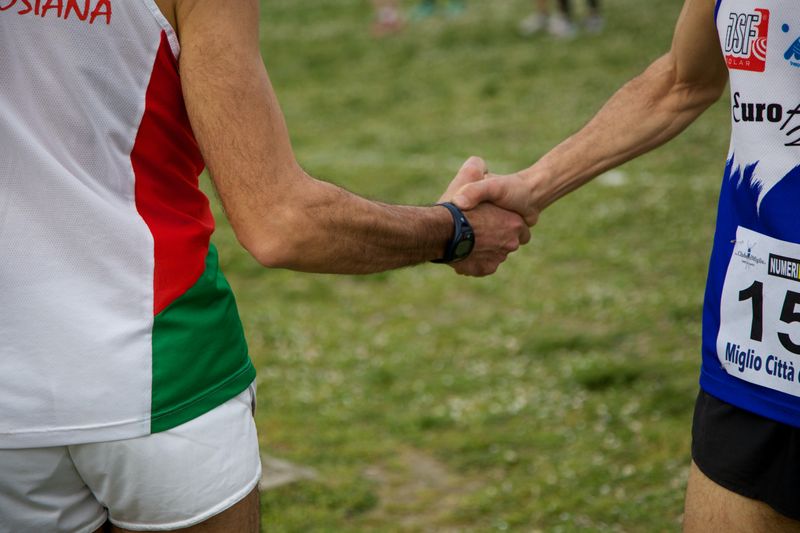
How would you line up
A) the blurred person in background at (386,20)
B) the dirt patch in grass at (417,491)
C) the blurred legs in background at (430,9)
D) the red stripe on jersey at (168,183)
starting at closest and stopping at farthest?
the red stripe on jersey at (168,183) < the dirt patch in grass at (417,491) < the blurred person in background at (386,20) < the blurred legs in background at (430,9)

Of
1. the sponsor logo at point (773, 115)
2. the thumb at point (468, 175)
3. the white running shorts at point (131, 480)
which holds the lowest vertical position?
the white running shorts at point (131, 480)

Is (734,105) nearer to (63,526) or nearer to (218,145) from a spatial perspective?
(218,145)

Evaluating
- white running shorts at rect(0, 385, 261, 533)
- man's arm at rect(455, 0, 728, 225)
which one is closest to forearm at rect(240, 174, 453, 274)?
white running shorts at rect(0, 385, 261, 533)

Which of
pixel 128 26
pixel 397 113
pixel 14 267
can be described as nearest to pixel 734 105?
pixel 128 26

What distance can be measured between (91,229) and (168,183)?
0.21 m

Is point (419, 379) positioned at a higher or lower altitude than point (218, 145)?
lower

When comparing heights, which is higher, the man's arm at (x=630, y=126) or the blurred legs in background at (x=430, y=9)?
the man's arm at (x=630, y=126)

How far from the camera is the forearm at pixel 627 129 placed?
3279 millimetres

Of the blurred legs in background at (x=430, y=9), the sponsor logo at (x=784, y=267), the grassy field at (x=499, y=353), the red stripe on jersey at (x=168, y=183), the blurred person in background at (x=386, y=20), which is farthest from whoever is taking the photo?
the blurred legs in background at (x=430, y=9)

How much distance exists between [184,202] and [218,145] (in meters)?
0.21

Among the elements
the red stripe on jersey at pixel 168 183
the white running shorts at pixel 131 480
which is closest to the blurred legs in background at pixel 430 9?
the red stripe on jersey at pixel 168 183

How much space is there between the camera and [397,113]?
508 inches

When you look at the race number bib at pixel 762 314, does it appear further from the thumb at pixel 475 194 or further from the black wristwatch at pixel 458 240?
the thumb at pixel 475 194

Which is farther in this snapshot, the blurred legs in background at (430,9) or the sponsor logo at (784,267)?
the blurred legs in background at (430,9)
